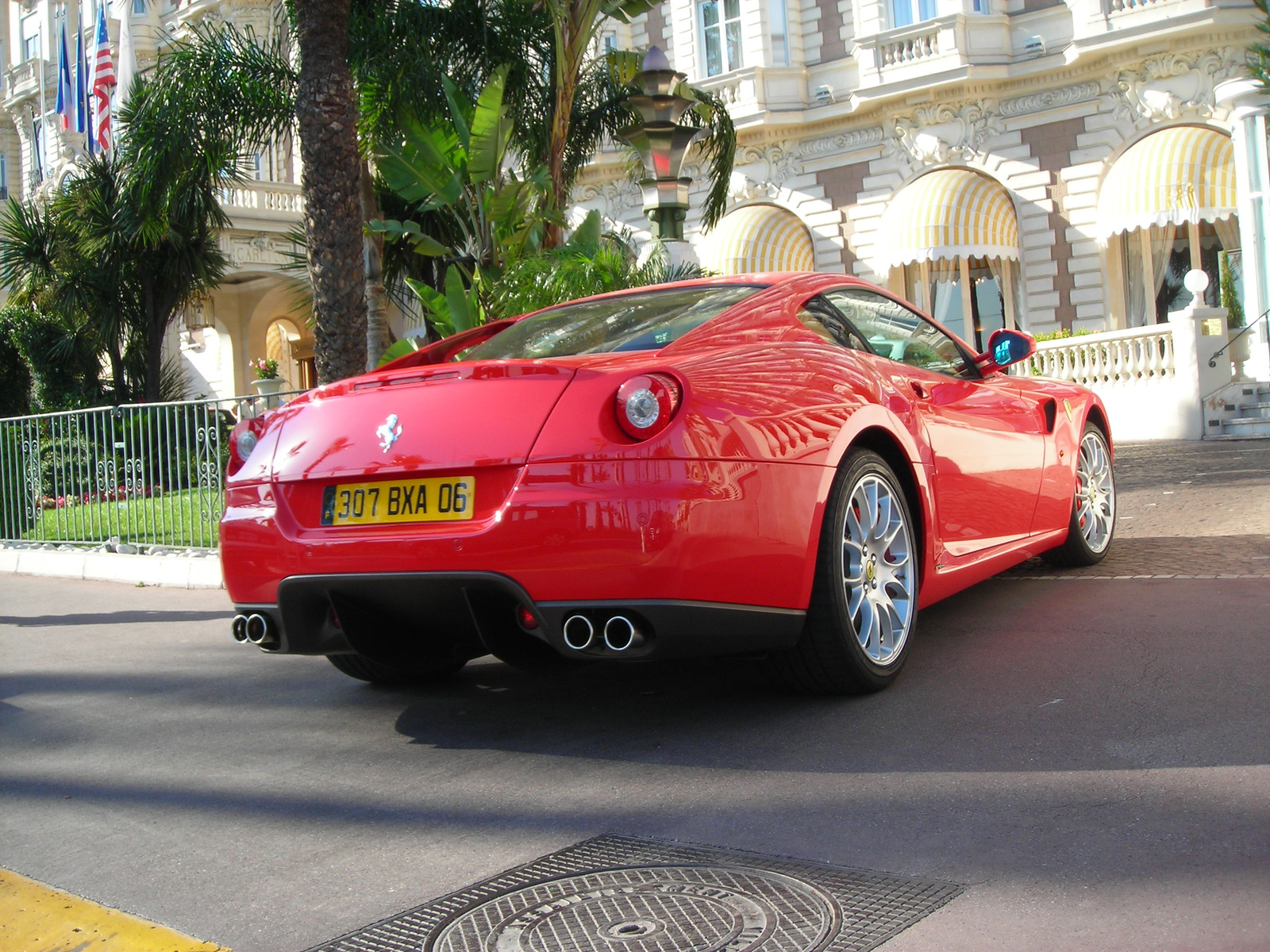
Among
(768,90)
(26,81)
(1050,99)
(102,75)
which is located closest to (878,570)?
(1050,99)

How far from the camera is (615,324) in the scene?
4.34 meters

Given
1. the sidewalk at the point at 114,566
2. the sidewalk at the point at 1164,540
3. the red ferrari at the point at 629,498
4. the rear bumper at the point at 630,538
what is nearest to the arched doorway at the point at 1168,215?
the sidewalk at the point at 1164,540

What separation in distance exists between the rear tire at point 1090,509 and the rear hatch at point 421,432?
11.1 ft

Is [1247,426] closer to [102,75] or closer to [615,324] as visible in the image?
[615,324]

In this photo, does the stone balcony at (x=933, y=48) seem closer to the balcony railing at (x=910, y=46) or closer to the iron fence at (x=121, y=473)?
the balcony railing at (x=910, y=46)

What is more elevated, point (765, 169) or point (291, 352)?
point (765, 169)

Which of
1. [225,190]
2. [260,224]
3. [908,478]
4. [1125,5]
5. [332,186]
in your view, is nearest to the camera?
[908,478]

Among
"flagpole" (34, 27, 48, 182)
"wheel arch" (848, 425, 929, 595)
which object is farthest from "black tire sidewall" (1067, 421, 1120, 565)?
"flagpole" (34, 27, 48, 182)

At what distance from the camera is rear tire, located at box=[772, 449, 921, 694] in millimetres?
3773

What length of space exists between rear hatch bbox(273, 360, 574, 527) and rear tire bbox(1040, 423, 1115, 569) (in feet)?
11.1

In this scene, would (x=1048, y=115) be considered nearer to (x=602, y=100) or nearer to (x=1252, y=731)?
(x=602, y=100)

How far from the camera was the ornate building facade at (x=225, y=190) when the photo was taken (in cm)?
2767

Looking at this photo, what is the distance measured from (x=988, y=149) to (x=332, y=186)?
18908 millimetres

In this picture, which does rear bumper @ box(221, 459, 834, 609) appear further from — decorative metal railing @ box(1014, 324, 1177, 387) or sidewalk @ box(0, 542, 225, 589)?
decorative metal railing @ box(1014, 324, 1177, 387)
